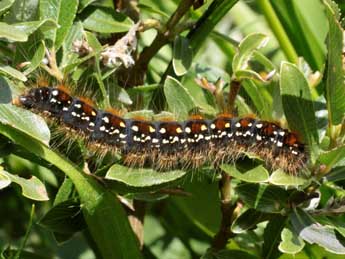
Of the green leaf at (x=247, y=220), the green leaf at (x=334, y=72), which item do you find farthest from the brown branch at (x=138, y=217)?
the green leaf at (x=334, y=72)

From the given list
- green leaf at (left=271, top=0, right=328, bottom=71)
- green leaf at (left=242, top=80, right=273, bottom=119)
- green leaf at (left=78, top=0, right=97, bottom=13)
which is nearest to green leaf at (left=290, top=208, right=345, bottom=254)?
green leaf at (left=242, top=80, right=273, bottom=119)

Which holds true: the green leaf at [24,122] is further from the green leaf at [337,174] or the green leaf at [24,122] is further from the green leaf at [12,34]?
the green leaf at [337,174]

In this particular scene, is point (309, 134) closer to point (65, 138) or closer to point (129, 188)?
point (129, 188)

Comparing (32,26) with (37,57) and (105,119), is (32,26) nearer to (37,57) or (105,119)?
(37,57)

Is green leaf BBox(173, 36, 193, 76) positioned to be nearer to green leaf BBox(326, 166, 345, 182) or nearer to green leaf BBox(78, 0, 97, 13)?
green leaf BBox(78, 0, 97, 13)

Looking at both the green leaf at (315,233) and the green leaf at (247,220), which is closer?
the green leaf at (315,233)

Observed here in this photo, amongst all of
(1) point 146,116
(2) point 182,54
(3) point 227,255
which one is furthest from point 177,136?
(3) point 227,255
